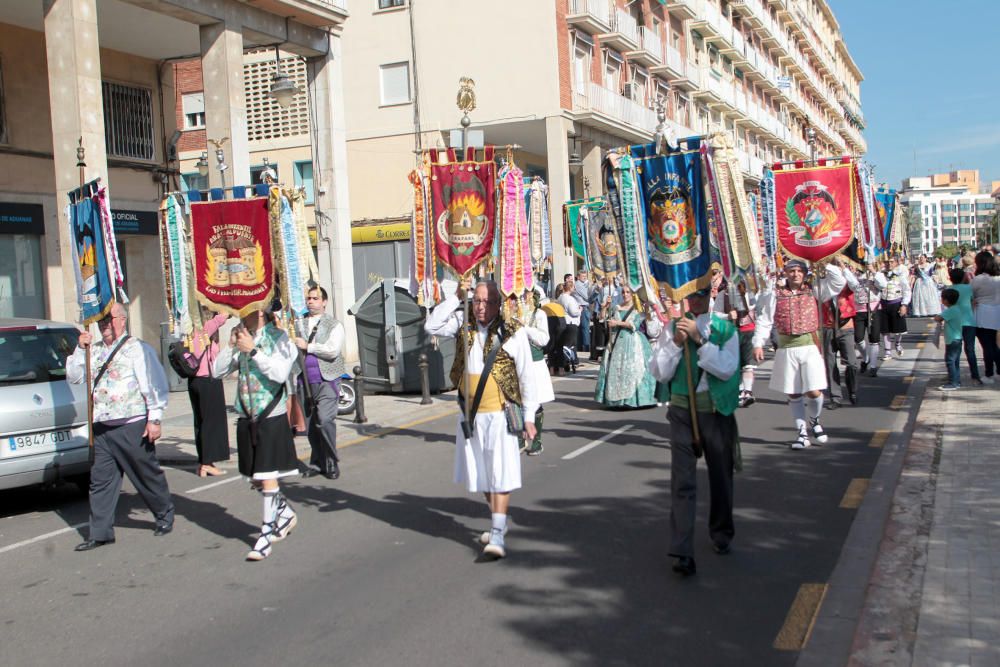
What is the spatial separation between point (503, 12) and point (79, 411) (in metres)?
23.6

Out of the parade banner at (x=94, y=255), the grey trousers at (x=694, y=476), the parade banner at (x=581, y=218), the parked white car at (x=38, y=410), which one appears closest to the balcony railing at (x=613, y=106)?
the parade banner at (x=581, y=218)

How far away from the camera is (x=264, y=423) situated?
6758 millimetres

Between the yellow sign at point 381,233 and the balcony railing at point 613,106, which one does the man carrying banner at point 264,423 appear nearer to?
the yellow sign at point 381,233

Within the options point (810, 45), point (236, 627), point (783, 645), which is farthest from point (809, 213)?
point (810, 45)

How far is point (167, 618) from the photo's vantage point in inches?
217

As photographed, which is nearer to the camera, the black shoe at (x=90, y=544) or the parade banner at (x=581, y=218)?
the black shoe at (x=90, y=544)

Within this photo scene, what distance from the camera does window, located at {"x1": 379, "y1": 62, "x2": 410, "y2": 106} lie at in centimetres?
3117

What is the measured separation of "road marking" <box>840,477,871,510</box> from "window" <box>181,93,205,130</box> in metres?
30.2

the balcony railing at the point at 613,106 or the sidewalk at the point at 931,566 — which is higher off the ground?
the balcony railing at the point at 613,106

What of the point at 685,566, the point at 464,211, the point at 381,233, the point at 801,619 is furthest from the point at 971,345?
the point at 381,233

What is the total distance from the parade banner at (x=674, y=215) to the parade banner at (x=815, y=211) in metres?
5.30

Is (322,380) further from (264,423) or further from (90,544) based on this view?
(90,544)

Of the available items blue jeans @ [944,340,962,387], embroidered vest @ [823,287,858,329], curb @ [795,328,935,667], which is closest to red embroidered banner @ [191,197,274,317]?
curb @ [795,328,935,667]

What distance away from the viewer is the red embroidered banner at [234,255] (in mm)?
8000
